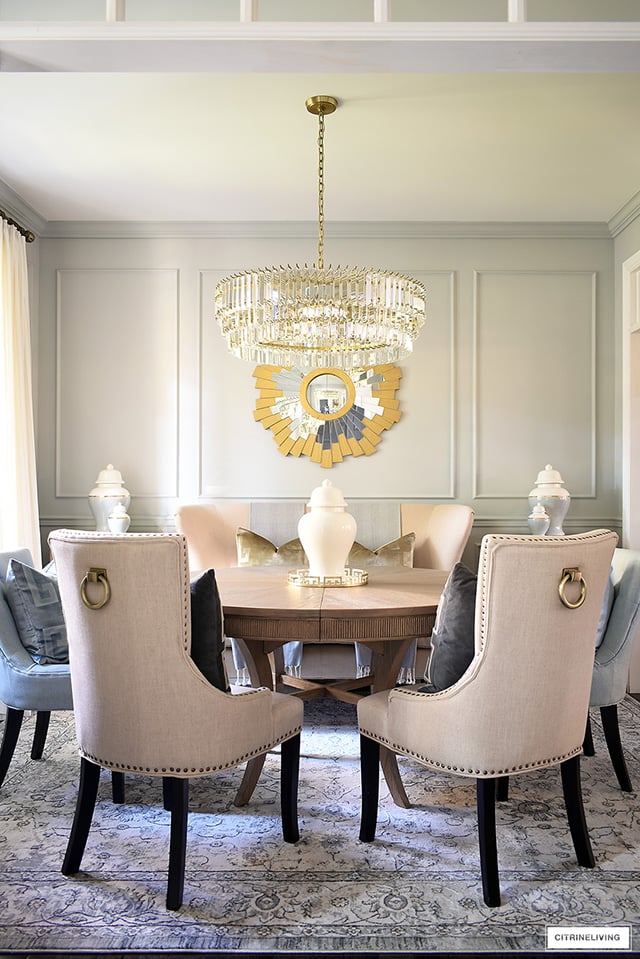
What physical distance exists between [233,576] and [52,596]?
72 cm

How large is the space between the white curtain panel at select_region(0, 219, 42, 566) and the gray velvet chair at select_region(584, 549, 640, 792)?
275cm

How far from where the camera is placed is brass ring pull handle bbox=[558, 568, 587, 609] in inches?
73.4

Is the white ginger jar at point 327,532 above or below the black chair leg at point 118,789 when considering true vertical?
above

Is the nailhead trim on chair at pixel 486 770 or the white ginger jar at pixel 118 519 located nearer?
the nailhead trim on chair at pixel 486 770

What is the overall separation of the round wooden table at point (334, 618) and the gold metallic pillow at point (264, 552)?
0.86 meters

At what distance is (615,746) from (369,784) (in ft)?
3.24

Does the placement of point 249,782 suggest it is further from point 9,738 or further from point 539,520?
point 539,520

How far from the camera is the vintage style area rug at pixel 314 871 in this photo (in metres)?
1.75

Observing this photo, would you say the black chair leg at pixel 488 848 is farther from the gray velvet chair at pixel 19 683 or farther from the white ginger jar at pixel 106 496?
the white ginger jar at pixel 106 496

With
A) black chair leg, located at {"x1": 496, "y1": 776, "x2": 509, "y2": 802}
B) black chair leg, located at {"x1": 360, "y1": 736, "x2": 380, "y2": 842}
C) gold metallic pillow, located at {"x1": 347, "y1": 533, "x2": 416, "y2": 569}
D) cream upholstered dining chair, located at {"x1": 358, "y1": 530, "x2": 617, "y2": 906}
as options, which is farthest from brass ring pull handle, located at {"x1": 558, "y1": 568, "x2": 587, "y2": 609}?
gold metallic pillow, located at {"x1": 347, "y1": 533, "x2": 416, "y2": 569}

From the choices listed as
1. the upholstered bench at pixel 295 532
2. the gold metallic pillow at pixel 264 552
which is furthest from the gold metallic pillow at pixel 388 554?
the gold metallic pillow at pixel 264 552

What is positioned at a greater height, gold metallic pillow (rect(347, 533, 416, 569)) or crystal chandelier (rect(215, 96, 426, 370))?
crystal chandelier (rect(215, 96, 426, 370))

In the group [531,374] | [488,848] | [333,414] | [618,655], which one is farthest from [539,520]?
[488,848]

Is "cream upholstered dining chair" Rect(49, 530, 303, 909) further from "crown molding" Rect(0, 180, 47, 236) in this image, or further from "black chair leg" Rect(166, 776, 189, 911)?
"crown molding" Rect(0, 180, 47, 236)
